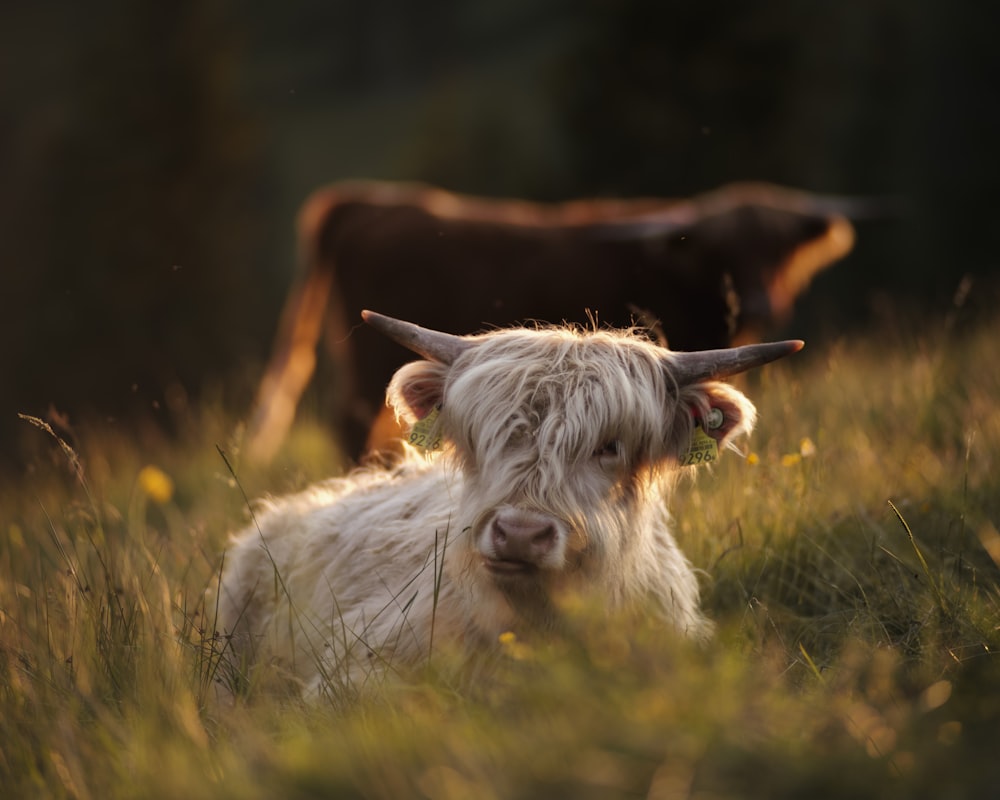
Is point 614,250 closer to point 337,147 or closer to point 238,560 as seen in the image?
point 238,560

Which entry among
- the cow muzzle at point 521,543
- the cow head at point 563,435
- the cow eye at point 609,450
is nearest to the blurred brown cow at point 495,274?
the cow head at point 563,435

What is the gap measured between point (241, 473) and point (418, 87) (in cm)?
7748

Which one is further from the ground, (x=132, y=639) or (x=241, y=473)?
(x=132, y=639)

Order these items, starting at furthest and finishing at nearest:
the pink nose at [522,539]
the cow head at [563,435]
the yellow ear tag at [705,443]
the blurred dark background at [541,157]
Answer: the blurred dark background at [541,157]
the yellow ear tag at [705,443]
the cow head at [563,435]
the pink nose at [522,539]

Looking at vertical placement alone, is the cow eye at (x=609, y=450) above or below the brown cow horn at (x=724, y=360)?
below

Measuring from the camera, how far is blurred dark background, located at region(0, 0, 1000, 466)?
19203mm

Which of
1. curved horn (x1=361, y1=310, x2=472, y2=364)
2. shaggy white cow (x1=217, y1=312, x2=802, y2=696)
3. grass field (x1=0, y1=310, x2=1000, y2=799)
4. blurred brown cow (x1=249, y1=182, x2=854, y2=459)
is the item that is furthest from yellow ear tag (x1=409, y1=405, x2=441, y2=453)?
blurred brown cow (x1=249, y1=182, x2=854, y2=459)

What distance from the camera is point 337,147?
65062 millimetres

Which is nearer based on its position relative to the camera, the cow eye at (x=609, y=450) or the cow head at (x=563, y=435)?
the cow head at (x=563, y=435)

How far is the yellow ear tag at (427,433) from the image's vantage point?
11.8 ft

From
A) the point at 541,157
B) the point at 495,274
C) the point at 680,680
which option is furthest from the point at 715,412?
the point at 541,157

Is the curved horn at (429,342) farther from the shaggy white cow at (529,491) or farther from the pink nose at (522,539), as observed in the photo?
the pink nose at (522,539)

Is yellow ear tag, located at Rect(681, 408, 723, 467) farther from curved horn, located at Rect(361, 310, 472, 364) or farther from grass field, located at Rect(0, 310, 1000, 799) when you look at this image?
curved horn, located at Rect(361, 310, 472, 364)

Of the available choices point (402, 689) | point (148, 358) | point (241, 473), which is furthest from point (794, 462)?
point (148, 358)
